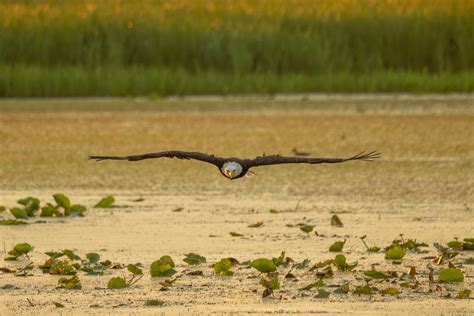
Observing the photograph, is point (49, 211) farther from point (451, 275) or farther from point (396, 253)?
point (451, 275)

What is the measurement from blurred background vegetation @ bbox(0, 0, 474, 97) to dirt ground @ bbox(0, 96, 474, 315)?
2.11ft

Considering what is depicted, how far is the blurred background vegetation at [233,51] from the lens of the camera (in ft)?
54.8

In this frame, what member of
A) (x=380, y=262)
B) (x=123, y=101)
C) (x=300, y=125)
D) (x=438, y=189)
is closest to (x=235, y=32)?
(x=123, y=101)

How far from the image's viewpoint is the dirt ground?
728cm

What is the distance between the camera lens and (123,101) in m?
16.0

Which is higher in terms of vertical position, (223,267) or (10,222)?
(10,222)

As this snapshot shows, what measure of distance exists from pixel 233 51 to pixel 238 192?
22.9ft

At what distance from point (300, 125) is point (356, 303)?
23.4ft

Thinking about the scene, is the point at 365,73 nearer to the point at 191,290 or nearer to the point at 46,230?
the point at 46,230

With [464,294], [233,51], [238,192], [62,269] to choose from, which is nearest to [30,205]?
[238,192]

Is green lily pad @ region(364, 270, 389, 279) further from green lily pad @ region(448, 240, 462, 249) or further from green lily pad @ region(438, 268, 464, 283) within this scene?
green lily pad @ region(448, 240, 462, 249)

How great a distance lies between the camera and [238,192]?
35.0ft

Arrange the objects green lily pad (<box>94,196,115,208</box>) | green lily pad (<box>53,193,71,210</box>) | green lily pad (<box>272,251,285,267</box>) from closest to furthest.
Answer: green lily pad (<box>272,251,285,267</box>), green lily pad (<box>53,193,71,210</box>), green lily pad (<box>94,196,115,208</box>)

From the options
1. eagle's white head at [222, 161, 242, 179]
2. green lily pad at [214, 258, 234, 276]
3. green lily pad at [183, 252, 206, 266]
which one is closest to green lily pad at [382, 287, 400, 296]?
green lily pad at [214, 258, 234, 276]
